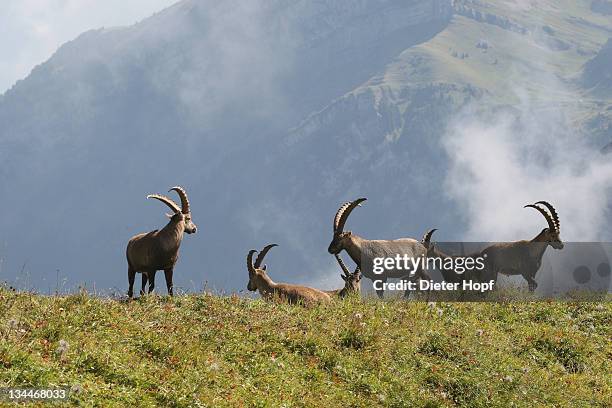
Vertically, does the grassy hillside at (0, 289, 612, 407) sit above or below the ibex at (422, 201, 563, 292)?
below

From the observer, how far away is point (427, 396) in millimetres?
12297

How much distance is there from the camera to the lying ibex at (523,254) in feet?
74.6

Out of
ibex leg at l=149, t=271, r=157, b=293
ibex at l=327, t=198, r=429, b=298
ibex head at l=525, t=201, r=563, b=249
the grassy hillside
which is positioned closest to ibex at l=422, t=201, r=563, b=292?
ibex head at l=525, t=201, r=563, b=249

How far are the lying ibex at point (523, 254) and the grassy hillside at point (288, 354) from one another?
5.42m

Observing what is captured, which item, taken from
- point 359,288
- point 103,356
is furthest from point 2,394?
point 359,288

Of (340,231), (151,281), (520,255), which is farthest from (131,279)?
(520,255)

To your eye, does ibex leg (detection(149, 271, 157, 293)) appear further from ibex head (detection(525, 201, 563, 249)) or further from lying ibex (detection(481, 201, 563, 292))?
ibex head (detection(525, 201, 563, 249))

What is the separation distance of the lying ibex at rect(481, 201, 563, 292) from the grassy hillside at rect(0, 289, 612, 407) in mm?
5420

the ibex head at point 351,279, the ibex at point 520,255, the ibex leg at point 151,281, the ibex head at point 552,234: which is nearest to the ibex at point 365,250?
the ibex head at point 351,279

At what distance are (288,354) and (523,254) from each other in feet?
40.0

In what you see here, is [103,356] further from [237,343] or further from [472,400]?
[472,400]

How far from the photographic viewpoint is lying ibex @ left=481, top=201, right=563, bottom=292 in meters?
22.7

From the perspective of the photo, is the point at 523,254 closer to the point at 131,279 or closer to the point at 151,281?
the point at 151,281

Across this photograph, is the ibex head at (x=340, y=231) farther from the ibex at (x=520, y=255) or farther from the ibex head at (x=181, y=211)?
the ibex head at (x=181, y=211)
